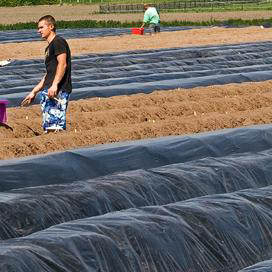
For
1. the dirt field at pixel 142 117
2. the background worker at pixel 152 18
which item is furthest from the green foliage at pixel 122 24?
the dirt field at pixel 142 117

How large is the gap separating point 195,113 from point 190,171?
6939 millimetres

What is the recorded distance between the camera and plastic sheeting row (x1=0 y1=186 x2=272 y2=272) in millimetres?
6500

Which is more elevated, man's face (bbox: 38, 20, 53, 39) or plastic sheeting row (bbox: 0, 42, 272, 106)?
man's face (bbox: 38, 20, 53, 39)

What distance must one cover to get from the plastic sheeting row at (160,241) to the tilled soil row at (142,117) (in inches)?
167

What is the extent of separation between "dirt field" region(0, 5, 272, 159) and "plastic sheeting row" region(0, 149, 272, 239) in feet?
9.36

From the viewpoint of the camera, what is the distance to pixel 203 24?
4362cm

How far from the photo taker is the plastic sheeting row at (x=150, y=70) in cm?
1848

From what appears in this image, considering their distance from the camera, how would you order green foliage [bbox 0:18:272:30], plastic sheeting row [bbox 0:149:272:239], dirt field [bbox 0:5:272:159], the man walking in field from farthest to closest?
green foliage [bbox 0:18:272:30] → dirt field [bbox 0:5:272:159] → the man walking in field → plastic sheeting row [bbox 0:149:272:239]

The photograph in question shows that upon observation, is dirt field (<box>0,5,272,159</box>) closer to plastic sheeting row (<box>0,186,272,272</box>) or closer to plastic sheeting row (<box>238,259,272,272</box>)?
plastic sheeting row (<box>0,186,272,272</box>)

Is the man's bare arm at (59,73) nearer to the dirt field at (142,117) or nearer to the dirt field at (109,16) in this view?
the dirt field at (142,117)

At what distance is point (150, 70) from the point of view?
73.7ft

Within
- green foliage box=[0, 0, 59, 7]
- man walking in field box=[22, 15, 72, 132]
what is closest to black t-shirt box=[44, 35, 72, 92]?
man walking in field box=[22, 15, 72, 132]

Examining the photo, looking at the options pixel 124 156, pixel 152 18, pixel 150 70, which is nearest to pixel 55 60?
pixel 124 156

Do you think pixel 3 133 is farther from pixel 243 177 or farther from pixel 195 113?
pixel 243 177
